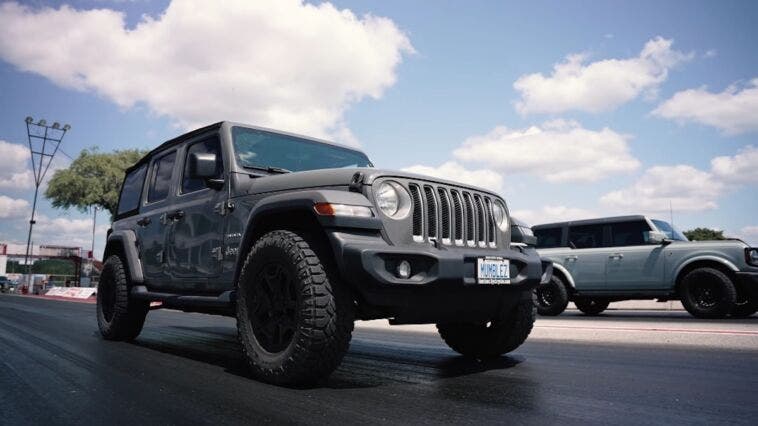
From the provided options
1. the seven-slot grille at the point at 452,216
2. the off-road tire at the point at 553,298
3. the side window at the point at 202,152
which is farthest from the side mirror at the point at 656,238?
the side window at the point at 202,152

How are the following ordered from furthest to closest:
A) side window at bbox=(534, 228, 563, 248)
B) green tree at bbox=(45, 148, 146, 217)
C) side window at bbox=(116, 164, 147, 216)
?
green tree at bbox=(45, 148, 146, 217) < side window at bbox=(534, 228, 563, 248) < side window at bbox=(116, 164, 147, 216)

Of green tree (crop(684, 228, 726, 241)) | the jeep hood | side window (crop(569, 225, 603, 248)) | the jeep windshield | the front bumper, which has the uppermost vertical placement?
green tree (crop(684, 228, 726, 241))

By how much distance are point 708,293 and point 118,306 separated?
29.3 ft

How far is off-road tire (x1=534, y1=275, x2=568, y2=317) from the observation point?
10.6 m

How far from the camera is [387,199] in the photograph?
3387mm

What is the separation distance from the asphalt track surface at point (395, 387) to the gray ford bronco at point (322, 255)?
308 mm

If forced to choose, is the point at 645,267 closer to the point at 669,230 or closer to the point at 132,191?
the point at 669,230

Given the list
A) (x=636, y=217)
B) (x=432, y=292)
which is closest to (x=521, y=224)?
(x=432, y=292)

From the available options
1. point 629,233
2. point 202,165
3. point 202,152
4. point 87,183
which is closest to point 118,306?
point 202,152

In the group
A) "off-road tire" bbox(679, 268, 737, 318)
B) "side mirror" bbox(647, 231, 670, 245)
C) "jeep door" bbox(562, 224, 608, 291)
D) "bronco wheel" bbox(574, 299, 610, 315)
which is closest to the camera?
"off-road tire" bbox(679, 268, 737, 318)

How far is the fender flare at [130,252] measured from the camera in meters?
5.37

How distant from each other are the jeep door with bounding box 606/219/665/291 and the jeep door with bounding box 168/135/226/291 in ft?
25.8

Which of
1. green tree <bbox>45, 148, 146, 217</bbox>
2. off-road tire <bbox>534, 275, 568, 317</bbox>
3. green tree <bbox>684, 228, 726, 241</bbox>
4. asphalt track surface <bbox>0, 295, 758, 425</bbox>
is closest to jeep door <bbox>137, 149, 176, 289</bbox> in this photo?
asphalt track surface <bbox>0, 295, 758, 425</bbox>

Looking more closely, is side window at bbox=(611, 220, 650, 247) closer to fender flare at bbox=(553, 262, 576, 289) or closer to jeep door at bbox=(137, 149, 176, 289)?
fender flare at bbox=(553, 262, 576, 289)
